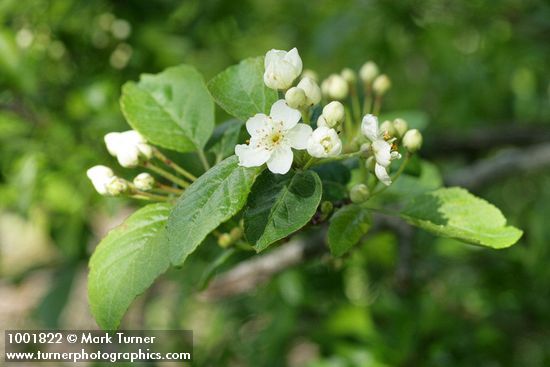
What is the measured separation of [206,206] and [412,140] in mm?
513

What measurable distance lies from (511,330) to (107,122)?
7.01 feet

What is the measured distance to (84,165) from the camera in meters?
2.63

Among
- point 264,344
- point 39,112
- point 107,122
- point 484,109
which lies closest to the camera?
point 107,122

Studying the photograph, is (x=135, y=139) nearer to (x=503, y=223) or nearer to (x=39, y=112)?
(x=503, y=223)

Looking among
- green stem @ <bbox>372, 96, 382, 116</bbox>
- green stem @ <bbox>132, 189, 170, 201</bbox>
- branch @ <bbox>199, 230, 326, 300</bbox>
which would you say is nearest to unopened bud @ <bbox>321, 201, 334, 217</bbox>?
green stem @ <bbox>132, 189, 170, 201</bbox>

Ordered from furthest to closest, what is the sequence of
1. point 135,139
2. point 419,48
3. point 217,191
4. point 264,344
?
1. point 419,48
2. point 264,344
3. point 135,139
4. point 217,191

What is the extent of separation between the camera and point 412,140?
1405 mm

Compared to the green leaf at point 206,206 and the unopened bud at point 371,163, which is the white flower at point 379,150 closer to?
the unopened bud at point 371,163

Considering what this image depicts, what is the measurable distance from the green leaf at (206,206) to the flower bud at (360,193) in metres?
0.26

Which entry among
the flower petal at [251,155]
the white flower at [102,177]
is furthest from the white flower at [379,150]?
the white flower at [102,177]

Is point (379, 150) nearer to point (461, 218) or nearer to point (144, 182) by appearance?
point (461, 218)

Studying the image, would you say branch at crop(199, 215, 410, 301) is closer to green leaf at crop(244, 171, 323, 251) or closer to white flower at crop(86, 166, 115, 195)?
white flower at crop(86, 166, 115, 195)

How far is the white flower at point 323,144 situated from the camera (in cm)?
117

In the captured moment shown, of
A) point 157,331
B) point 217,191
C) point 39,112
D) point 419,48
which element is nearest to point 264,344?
point 157,331
